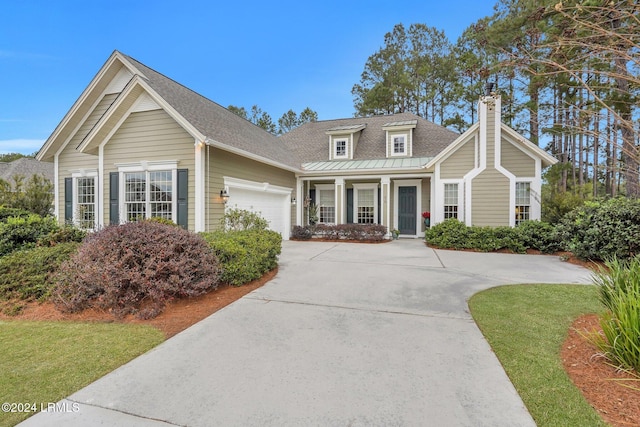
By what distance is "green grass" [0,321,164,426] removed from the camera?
2.45 m

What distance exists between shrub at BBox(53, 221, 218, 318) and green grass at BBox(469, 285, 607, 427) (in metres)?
4.25

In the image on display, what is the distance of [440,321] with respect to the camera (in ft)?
13.0

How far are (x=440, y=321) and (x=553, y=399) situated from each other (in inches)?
66.2

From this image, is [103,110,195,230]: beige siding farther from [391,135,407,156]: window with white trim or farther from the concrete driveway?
[391,135,407,156]: window with white trim

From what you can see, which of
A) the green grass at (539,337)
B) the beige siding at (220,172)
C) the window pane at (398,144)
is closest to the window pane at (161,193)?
the beige siding at (220,172)

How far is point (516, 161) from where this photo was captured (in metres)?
11.1

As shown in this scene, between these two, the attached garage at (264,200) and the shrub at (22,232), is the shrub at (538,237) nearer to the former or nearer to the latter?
the attached garage at (264,200)

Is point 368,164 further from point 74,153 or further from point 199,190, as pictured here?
point 74,153

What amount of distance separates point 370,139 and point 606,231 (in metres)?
11.4

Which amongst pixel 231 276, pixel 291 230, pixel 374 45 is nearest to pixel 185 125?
pixel 231 276

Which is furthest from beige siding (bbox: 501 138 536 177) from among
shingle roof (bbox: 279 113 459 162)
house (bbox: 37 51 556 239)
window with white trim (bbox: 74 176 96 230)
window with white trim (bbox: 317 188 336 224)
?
window with white trim (bbox: 74 176 96 230)

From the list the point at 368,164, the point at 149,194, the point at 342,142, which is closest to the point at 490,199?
the point at 368,164

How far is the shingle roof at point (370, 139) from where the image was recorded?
15266 millimetres

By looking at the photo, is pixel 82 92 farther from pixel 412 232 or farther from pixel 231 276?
pixel 412 232
